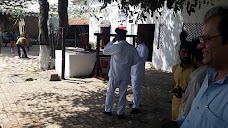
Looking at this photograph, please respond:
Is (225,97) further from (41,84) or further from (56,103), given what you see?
(41,84)

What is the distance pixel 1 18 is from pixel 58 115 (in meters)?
22.3

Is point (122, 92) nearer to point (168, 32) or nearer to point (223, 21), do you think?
point (223, 21)

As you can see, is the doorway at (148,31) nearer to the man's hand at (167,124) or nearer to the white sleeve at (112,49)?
the white sleeve at (112,49)

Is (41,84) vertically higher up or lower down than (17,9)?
lower down

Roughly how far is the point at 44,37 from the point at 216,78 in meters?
10.7

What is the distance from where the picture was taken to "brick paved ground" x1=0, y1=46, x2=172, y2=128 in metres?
5.24

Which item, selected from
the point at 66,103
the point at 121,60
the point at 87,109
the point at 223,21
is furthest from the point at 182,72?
the point at 66,103

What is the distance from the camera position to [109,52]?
5258 mm

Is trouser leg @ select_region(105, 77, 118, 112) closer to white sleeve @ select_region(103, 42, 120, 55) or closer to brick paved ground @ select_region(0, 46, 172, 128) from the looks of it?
brick paved ground @ select_region(0, 46, 172, 128)

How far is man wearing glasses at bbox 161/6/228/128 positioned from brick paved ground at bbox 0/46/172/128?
166cm

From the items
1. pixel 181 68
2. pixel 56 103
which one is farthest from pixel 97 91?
pixel 181 68

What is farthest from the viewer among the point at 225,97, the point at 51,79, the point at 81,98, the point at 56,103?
the point at 51,79

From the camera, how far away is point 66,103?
21.5 feet

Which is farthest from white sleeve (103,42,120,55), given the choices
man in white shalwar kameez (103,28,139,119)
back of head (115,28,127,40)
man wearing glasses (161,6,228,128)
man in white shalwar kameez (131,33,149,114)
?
man wearing glasses (161,6,228,128)
